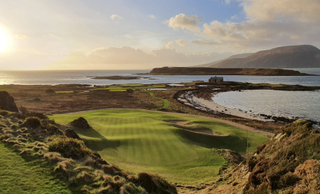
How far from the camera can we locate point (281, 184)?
5.44 meters

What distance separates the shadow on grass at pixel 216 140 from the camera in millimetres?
17969

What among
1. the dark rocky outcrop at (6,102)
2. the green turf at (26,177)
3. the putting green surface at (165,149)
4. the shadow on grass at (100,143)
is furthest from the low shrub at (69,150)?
the dark rocky outcrop at (6,102)

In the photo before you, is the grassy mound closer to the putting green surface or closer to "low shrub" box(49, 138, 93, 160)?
"low shrub" box(49, 138, 93, 160)

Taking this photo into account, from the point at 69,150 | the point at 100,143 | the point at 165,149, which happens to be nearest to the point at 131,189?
the point at 69,150

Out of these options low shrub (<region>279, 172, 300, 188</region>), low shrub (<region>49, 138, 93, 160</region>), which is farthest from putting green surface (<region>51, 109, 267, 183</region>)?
low shrub (<region>279, 172, 300, 188</region>)

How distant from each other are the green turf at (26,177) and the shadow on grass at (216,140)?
1314 centimetres

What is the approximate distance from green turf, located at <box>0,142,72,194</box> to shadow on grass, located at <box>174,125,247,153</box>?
1314 centimetres

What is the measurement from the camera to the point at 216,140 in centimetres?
1898

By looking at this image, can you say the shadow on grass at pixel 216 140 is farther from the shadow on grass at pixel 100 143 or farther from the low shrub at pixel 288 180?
the low shrub at pixel 288 180

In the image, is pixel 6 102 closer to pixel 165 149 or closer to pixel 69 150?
pixel 69 150

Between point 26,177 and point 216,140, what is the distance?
16796 mm

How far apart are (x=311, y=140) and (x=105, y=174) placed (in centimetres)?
780

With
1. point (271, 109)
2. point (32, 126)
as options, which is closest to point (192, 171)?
point (32, 126)

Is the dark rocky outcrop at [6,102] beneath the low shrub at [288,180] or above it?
above
